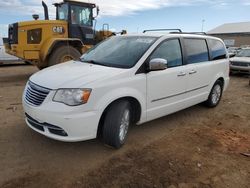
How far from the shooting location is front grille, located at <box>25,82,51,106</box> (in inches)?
146

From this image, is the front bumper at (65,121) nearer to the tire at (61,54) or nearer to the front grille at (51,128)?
the front grille at (51,128)

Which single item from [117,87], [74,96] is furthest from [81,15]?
[74,96]

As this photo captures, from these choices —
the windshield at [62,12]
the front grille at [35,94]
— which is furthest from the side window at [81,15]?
the front grille at [35,94]

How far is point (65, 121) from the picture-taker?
349cm

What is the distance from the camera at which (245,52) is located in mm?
14656

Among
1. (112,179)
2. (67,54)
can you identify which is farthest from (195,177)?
(67,54)

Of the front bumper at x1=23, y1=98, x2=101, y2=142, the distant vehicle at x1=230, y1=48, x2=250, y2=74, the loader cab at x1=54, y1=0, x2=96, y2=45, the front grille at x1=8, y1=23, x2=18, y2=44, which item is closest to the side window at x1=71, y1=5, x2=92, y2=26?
the loader cab at x1=54, y1=0, x2=96, y2=45

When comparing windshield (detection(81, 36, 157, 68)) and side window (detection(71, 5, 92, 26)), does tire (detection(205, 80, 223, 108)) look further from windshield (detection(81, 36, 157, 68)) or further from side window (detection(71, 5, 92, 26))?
side window (detection(71, 5, 92, 26))

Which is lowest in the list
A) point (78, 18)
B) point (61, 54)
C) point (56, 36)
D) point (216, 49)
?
point (61, 54)

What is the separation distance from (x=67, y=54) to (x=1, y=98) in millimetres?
3751

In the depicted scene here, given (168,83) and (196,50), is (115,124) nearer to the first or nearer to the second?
(168,83)

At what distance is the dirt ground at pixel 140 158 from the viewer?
328 centimetres

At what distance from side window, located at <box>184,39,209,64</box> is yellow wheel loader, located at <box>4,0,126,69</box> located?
593cm

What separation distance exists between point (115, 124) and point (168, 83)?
1441mm
